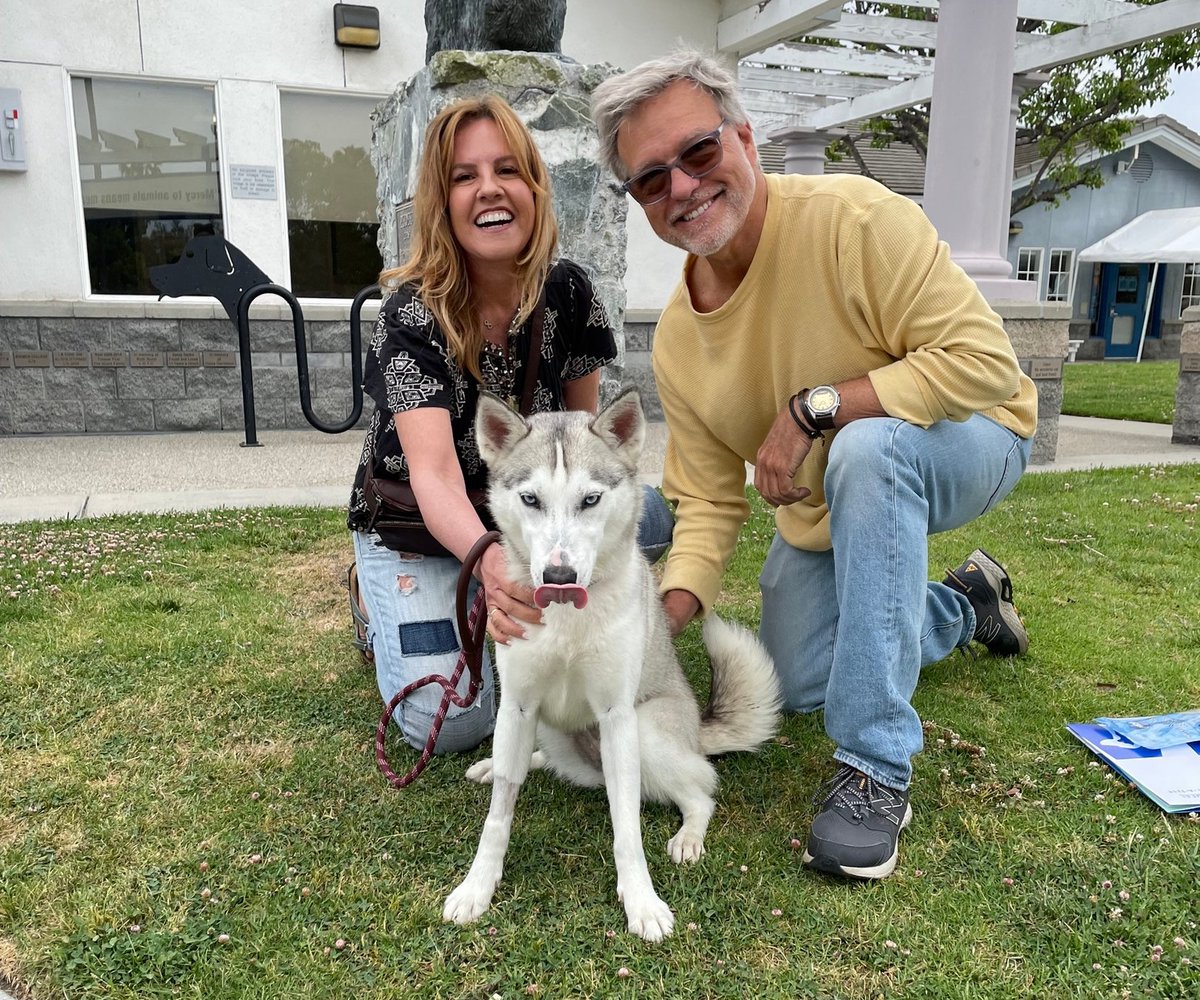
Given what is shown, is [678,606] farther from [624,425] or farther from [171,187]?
[171,187]

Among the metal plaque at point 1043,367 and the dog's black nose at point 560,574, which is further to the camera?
the metal plaque at point 1043,367

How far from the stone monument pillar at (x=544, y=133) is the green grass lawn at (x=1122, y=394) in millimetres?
4333

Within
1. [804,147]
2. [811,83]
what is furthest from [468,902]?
[811,83]

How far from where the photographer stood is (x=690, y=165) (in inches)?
89.2

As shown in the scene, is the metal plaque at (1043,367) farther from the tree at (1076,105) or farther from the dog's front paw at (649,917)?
the tree at (1076,105)

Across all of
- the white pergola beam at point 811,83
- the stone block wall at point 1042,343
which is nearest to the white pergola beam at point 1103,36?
the white pergola beam at point 811,83

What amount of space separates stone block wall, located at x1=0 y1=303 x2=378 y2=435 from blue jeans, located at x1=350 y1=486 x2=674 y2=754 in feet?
18.1

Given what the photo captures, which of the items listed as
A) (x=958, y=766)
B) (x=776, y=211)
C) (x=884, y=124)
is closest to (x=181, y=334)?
(x=776, y=211)

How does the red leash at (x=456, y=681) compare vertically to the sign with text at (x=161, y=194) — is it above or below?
below

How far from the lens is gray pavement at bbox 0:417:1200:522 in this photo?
5.37m

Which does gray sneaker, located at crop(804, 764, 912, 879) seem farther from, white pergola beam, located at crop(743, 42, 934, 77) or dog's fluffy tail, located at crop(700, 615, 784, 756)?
white pergola beam, located at crop(743, 42, 934, 77)

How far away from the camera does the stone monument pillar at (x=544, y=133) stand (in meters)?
5.23

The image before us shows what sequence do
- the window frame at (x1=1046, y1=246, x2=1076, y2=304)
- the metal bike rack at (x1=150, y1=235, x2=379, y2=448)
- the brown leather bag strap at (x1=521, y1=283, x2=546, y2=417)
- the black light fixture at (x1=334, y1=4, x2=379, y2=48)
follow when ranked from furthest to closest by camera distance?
the window frame at (x1=1046, y1=246, x2=1076, y2=304)
the black light fixture at (x1=334, y1=4, x2=379, y2=48)
the metal bike rack at (x1=150, y1=235, x2=379, y2=448)
the brown leather bag strap at (x1=521, y1=283, x2=546, y2=417)

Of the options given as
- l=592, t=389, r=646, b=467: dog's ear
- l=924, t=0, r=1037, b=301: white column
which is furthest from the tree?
l=592, t=389, r=646, b=467: dog's ear
